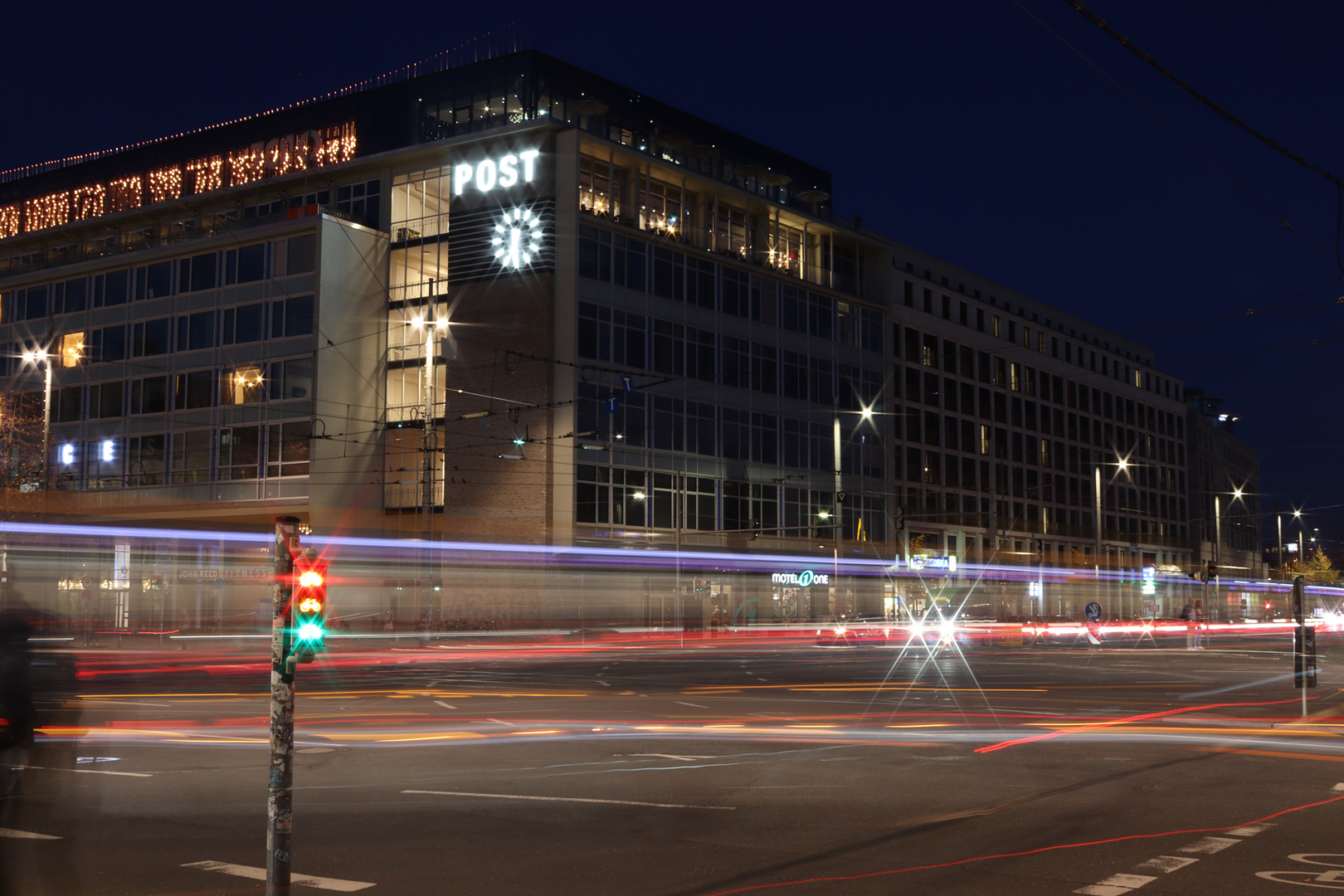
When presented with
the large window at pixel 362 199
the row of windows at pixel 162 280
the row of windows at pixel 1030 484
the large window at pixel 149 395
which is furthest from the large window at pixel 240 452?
the row of windows at pixel 1030 484

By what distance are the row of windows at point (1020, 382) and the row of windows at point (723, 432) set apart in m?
8.63

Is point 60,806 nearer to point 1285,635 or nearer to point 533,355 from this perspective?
point 533,355

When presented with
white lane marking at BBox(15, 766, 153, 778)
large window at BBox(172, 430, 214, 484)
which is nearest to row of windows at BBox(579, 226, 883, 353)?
large window at BBox(172, 430, 214, 484)

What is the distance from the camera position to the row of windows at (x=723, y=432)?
2186 inches

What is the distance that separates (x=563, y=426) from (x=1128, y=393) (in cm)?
7293

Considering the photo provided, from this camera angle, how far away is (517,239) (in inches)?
2212

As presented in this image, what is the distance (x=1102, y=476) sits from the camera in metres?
103

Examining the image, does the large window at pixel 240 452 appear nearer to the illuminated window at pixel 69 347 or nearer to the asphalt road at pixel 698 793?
the illuminated window at pixel 69 347

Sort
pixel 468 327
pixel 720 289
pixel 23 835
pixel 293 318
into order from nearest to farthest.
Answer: pixel 23 835
pixel 293 318
pixel 468 327
pixel 720 289

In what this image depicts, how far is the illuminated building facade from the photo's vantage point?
55.4 m

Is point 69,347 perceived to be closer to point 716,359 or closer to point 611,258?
→ point 611,258

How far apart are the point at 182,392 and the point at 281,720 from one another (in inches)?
2224

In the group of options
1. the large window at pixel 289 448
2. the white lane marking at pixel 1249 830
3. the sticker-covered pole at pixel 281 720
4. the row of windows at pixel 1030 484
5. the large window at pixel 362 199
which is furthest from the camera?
the row of windows at pixel 1030 484

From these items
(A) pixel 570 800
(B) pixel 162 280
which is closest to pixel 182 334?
(B) pixel 162 280
